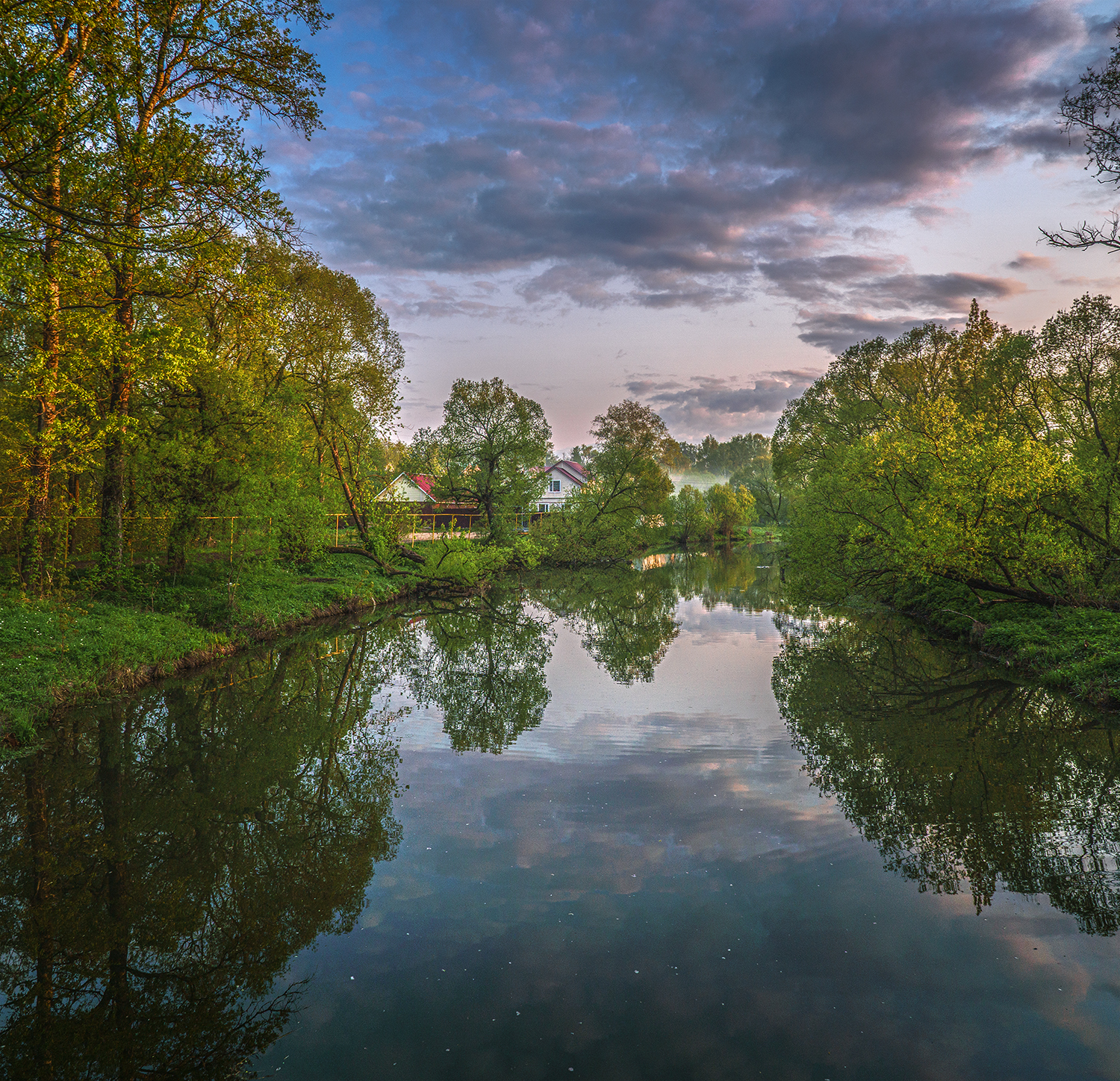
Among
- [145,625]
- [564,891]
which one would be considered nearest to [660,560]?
[145,625]

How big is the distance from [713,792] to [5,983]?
7.88 m

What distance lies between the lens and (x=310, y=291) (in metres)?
25.9

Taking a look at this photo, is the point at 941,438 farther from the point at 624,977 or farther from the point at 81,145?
the point at 81,145

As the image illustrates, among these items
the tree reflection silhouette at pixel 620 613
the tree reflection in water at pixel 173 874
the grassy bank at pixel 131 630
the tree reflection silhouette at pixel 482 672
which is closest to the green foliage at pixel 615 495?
the tree reflection silhouette at pixel 620 613

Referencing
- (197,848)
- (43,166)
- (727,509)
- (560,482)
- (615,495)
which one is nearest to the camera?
(197,848)

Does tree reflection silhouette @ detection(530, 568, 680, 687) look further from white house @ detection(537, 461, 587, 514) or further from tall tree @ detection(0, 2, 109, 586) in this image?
white house @ detection(537, 461, 587, 514)

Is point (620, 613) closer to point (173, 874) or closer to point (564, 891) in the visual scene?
point (564, 891)

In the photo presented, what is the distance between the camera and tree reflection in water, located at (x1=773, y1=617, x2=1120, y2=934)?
698 centimetres

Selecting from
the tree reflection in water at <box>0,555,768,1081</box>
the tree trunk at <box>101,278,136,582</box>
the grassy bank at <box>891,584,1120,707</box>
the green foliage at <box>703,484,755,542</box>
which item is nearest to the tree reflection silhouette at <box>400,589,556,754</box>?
the tree reflection in water at <box>0,555,768,1081</box>

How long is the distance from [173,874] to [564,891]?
415 cm

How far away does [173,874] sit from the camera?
6855 millimetres

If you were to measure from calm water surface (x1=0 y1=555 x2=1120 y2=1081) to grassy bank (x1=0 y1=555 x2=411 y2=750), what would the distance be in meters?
0.79

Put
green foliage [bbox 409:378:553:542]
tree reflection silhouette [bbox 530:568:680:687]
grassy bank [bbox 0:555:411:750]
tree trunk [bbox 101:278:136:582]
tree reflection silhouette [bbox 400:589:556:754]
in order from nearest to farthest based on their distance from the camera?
grassy bank [bbox 0:555:411:750] < tree reflection silhouette [bbox 400:589:556:754] < tree trunk [bbox 101:278:136:582] < tree reflection silhouette [bbox 530:568:680:687] < green foliage [bbox 409:378:553:542]

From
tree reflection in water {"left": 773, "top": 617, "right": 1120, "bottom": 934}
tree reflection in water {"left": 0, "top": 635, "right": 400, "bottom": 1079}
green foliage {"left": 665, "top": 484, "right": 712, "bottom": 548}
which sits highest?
green foliage {"left": 665, "top": 484, "right": 712, "bottom": 548}
